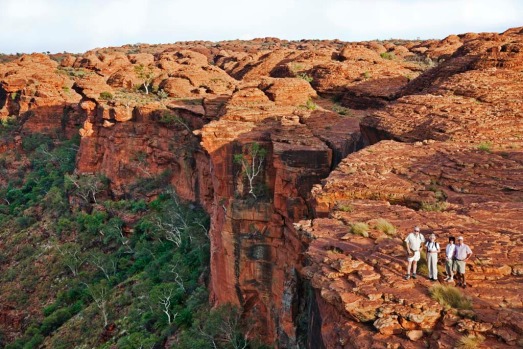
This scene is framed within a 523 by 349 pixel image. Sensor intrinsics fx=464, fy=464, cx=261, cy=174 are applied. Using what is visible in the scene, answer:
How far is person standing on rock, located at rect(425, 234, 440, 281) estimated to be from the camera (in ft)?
26.3

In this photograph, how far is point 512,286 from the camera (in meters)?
7.60

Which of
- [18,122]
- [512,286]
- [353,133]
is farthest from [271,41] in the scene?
[512,286]

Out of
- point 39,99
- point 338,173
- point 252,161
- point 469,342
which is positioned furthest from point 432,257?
point 39,99

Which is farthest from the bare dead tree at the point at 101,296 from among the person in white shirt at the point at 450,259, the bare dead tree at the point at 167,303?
the person in white shirt at the point at 450,259

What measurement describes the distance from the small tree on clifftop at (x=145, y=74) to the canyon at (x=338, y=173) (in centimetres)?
49

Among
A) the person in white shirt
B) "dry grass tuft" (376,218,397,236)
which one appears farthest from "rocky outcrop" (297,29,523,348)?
the person in white shirt

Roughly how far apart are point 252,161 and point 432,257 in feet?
48.3

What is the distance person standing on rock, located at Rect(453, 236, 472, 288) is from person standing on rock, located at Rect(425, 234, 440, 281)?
306 millimetres

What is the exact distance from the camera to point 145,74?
51344mm

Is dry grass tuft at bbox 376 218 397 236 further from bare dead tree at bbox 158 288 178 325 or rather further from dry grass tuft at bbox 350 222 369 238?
bare dead tree at bbox 158 288 178 325

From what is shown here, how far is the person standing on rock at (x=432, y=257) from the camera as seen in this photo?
8.02m

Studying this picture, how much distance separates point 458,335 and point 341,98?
2626 centimetres

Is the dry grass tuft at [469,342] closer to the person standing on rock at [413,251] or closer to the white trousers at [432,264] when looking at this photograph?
the white trousers at [432,264]

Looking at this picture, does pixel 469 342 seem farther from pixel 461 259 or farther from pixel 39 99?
pixel 39 99
